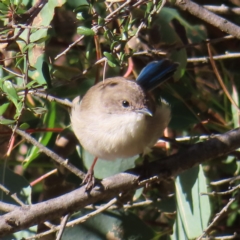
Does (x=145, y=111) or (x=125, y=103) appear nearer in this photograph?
(x=145, y=111)

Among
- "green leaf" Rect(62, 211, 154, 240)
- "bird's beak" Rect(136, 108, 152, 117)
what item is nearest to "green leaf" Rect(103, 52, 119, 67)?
"bird's beak" Rect(136, 108, 152, 117)

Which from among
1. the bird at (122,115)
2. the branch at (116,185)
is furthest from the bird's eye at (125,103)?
the branch at (116,185)

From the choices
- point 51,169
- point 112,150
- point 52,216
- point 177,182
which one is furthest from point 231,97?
point 52,216

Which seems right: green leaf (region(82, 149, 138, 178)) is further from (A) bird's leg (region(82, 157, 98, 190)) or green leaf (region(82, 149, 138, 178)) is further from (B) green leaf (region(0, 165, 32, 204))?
(B) green leaf (region(0, 165, 32, 204))

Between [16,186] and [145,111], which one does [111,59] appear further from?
[16,186]

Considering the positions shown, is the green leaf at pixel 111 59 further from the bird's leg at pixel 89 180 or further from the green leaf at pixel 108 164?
the green leaf at pixel 108 164

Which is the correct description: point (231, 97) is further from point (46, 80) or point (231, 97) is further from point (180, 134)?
point (46, 80)

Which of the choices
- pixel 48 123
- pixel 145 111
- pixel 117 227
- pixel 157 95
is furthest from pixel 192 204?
pixel 48 123
